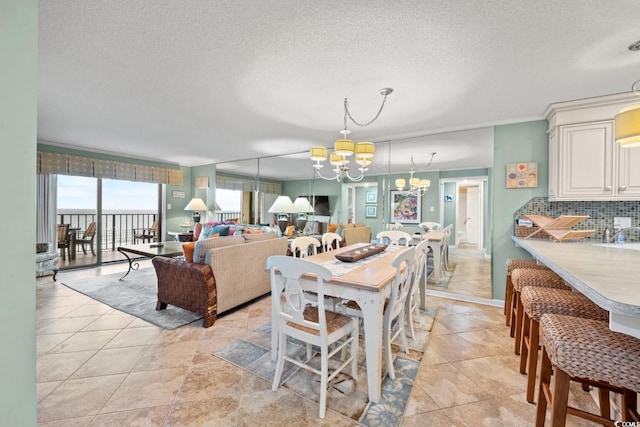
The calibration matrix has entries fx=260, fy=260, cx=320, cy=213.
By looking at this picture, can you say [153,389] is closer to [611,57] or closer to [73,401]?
[73,401]

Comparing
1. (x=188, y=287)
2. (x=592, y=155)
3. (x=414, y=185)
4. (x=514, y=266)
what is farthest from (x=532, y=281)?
(x=188, y=287)

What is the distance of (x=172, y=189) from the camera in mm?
6461

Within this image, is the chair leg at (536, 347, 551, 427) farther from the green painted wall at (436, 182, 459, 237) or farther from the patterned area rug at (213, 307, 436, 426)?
the green painted wall at (436, 182, 459, 237)

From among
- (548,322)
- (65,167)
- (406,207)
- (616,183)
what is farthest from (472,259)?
(65,167)

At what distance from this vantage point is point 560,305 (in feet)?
4.69

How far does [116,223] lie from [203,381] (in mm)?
7112

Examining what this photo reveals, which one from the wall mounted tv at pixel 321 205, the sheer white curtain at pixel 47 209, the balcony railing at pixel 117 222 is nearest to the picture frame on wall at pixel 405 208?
the wall mounted tv at pixel 321 205

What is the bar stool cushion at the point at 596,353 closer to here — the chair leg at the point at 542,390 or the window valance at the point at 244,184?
the chair leg at the point at 542,390

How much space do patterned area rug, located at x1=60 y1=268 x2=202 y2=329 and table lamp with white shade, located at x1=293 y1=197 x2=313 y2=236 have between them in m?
2.72

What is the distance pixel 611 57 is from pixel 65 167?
7314mm

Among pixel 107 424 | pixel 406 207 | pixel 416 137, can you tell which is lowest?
pixel 107 424

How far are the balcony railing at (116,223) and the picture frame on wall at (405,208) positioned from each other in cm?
601

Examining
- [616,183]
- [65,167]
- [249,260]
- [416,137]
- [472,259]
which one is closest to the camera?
[616,183]

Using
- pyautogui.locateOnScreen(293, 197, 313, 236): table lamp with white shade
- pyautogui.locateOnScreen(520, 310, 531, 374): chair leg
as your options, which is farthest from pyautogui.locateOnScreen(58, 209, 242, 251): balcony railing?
pyautogui.locateOnScreen(520, 310, 531, 374): chair leg
